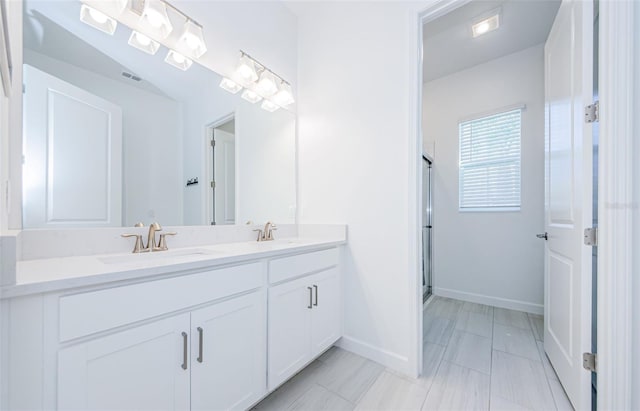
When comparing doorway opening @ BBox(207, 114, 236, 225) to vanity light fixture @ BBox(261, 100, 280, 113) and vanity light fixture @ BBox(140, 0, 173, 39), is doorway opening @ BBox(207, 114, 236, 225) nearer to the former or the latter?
vanity light fixture @ BBox(261, 100, 280, 113)

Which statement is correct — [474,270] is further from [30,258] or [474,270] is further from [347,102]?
[30,258]

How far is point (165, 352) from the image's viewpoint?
0.91m

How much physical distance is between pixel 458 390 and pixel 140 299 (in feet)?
5.46

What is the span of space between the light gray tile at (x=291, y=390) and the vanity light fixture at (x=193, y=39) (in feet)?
6.53

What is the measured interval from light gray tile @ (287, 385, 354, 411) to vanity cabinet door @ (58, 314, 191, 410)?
620mm

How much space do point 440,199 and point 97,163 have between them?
317 cm

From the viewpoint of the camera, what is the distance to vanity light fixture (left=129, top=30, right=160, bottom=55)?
1320mm

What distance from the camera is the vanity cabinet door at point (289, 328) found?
1.32 metres

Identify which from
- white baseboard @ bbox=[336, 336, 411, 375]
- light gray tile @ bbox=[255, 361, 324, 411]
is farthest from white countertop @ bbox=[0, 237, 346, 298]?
white baseboard @ bbox=[336, 336, 411, 375]

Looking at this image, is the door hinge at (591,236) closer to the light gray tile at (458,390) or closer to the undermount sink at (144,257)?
the light gray tile at (458,390)
